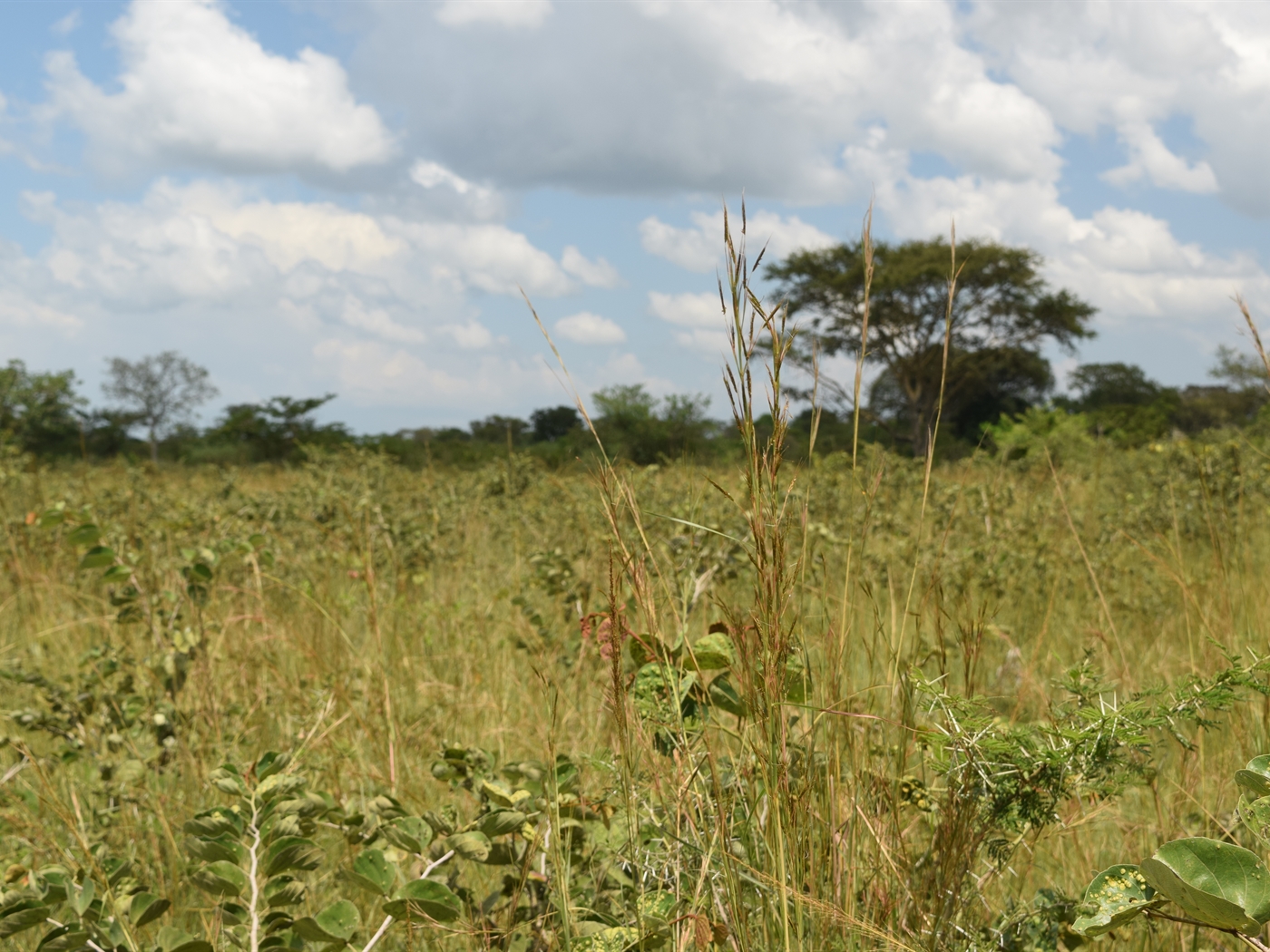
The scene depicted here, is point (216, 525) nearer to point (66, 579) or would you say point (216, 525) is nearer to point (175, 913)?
point (66, 579)

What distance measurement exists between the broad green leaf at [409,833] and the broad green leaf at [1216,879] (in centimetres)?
91

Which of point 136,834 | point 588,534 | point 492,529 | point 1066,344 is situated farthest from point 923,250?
point 136,834

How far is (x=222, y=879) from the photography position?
123 cm

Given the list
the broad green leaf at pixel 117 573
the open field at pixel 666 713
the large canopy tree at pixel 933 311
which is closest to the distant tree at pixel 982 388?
the large canopy tree at pixel 933 311

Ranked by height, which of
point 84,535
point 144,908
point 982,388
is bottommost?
point 144,908

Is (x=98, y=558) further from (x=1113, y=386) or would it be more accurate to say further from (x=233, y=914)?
(x=1113, y=386)

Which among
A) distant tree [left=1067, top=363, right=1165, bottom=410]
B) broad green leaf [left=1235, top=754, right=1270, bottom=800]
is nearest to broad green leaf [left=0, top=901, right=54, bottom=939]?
broad green leaf [left=1235, top=754, right=1270, bottom=800]

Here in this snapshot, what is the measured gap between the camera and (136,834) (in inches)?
78.0

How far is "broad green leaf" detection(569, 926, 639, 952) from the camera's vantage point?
109cm

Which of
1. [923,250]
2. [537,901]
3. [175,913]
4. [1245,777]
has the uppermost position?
[923,250]

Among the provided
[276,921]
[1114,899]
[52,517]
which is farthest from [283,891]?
[52,517]

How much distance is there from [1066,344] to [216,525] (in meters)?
24.9

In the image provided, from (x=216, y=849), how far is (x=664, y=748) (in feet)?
2.17

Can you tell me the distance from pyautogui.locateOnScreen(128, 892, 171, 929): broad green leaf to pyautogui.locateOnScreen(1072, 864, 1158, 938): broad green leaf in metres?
1.25
